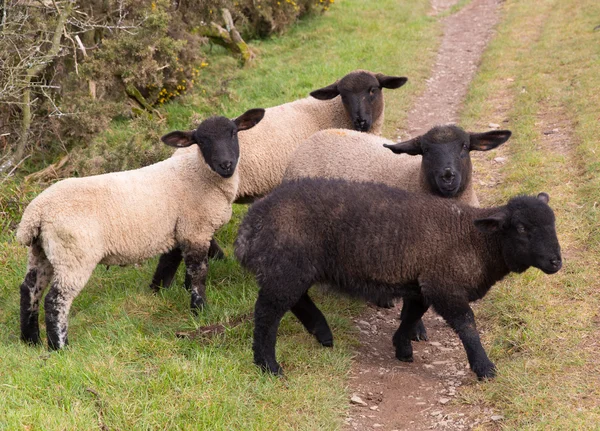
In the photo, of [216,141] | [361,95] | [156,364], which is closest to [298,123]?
[361,95]

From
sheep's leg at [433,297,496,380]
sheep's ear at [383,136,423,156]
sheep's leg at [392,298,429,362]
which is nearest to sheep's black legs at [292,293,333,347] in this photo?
sheep's leg at [392,298,429,362]

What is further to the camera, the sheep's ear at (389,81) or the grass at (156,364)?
the sheep's ear at (389,81)

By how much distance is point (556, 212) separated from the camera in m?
8.04

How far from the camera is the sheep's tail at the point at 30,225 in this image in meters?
6.26

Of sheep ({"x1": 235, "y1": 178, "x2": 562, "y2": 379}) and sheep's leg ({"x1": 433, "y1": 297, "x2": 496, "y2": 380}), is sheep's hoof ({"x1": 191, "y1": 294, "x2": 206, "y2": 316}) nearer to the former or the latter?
sheep ({"x1": 235, "y1": 178, "x2": 562, "y2": 379})

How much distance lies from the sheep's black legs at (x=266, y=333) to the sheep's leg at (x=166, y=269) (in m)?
1.90

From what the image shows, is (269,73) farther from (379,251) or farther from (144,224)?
(379,251)

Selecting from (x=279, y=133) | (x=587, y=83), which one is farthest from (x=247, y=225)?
(x=587, y=83)

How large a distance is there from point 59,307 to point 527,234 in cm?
403

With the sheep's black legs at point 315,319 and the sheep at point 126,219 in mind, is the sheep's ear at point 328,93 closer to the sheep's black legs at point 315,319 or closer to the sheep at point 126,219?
the sheep at point 126,219

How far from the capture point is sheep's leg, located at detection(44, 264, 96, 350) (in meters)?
6.21

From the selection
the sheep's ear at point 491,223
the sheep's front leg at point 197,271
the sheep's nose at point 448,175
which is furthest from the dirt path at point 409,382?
the sheep's front leg at point 197,271

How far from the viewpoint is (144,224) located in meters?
6.71

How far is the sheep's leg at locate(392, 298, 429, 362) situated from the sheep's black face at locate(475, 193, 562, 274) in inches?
34.1
